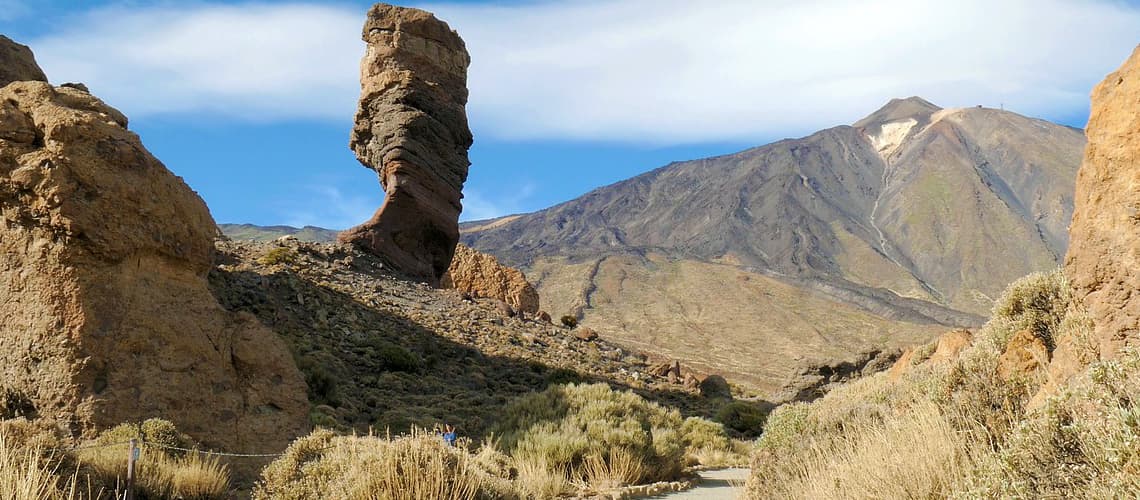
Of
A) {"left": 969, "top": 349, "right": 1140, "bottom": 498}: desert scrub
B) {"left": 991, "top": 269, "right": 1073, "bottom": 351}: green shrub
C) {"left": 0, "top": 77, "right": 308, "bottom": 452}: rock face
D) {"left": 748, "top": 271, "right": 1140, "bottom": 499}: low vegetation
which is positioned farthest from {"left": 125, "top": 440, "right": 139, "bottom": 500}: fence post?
{"left": 991, "top": 269, "right": 1073, "bottom": 351}: green shrub

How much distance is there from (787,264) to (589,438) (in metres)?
137

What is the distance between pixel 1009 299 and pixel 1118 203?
6.20 ft

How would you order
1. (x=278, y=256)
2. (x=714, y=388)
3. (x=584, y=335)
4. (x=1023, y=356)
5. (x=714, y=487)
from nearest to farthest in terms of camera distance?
(x=1023, y=356)
(x=714, y=487)
(x=278, y=256)
(x=714, y=388)
(x=584, y=335)

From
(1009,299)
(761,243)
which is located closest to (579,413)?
(1009,299)

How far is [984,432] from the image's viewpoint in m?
5.29

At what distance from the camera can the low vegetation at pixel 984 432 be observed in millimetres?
3783

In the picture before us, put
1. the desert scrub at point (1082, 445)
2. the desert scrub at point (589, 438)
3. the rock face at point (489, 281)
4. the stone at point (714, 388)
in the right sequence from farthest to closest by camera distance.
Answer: the rock face at point (489, 281), the stone at point (714, 388), the desert scrub at point (589, 438), the desert scrub at point (1082, 445)

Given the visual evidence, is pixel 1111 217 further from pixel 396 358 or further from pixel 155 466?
pixel 396 358

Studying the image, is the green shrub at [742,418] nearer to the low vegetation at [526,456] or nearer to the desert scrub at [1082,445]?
the low vegetation at [526,456]

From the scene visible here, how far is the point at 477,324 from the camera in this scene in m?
25.2

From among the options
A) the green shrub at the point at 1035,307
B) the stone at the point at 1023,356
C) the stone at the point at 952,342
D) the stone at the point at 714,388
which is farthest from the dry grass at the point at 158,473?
the stone at the point at 714,388

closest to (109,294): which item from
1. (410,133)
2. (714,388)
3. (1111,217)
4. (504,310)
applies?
(1111,217)

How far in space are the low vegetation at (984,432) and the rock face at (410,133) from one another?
2097cm

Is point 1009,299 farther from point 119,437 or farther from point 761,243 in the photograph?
point 761,243
